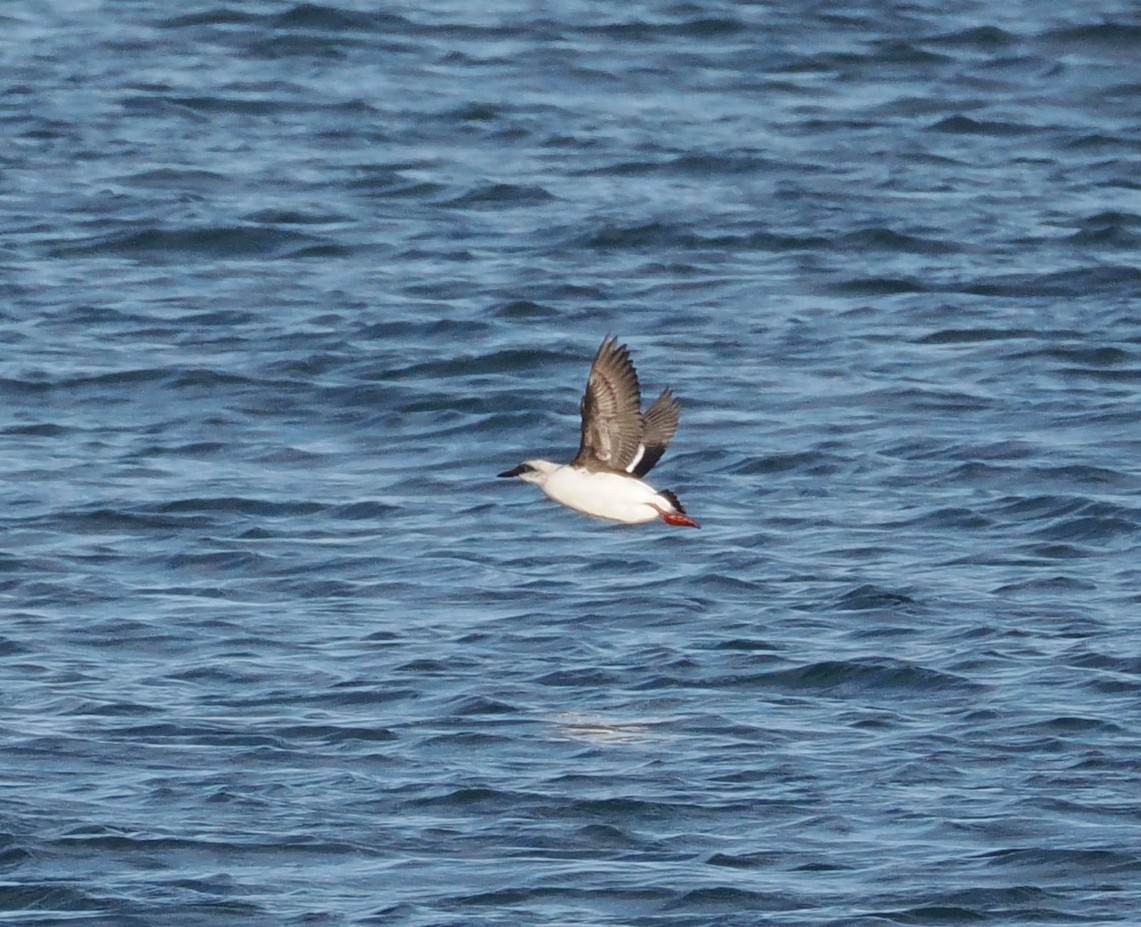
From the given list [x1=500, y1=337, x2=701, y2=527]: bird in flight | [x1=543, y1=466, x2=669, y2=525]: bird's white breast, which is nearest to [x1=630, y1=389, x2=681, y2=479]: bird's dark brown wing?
[x1=500, y1=337, x2=701, y2=527]: bird in flight

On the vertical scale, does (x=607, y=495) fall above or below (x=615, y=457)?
below

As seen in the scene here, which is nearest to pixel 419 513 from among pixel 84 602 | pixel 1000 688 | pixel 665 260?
pixel 84 602

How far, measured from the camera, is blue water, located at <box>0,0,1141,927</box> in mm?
12016

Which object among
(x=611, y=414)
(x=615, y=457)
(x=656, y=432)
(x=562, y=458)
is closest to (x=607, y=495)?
(x=615, y=457)

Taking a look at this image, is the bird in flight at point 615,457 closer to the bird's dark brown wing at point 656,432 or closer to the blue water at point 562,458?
the bird's dark brown wing at point 656,432

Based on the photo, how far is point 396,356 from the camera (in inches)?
763

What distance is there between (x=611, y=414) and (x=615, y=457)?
0.82 ft

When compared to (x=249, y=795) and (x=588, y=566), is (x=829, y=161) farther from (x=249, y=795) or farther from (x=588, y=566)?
(x=249, y=795)

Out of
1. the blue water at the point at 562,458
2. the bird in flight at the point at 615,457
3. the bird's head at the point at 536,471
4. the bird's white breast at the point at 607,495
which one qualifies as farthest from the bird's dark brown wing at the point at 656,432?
the blue water at the point at 562,458

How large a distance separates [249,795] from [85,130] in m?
14.1

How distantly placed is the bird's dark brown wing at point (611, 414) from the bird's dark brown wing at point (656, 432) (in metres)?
0.10

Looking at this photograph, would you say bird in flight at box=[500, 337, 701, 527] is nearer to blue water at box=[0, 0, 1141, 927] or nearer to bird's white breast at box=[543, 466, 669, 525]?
bird's white breast at box=[543, 466, 669, 525]

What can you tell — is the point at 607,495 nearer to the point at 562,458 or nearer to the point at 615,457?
the point at 615,457

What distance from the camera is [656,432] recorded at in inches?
504
